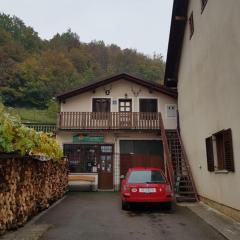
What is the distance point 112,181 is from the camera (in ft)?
68.1

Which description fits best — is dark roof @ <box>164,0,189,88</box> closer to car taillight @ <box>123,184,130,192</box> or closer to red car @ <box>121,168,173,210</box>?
red car @ <box>121,168,173,210</box>

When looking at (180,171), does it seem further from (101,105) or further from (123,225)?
(123,225)

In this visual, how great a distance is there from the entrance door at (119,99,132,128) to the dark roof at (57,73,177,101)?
149cm

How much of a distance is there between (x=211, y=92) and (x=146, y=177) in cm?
378

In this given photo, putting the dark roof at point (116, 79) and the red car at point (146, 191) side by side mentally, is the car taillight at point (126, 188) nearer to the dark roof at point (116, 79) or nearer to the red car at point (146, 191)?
the red car at point (146, 191)

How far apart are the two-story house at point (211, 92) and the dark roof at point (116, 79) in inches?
151

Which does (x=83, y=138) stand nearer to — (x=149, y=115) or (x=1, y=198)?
(x=149, y=115)

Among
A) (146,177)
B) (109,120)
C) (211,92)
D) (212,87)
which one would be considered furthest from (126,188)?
(109,120)

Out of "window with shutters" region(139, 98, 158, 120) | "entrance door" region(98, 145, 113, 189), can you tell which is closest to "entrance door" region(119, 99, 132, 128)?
"window with shutters" region(139, 98, 158, 120)

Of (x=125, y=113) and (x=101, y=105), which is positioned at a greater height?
(x=101, y=105)

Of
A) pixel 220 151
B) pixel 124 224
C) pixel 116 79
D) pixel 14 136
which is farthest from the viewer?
pixel 116 79

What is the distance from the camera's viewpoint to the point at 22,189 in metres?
8.31

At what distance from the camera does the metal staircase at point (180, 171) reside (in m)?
13.8

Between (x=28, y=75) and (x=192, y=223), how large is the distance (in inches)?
1914
